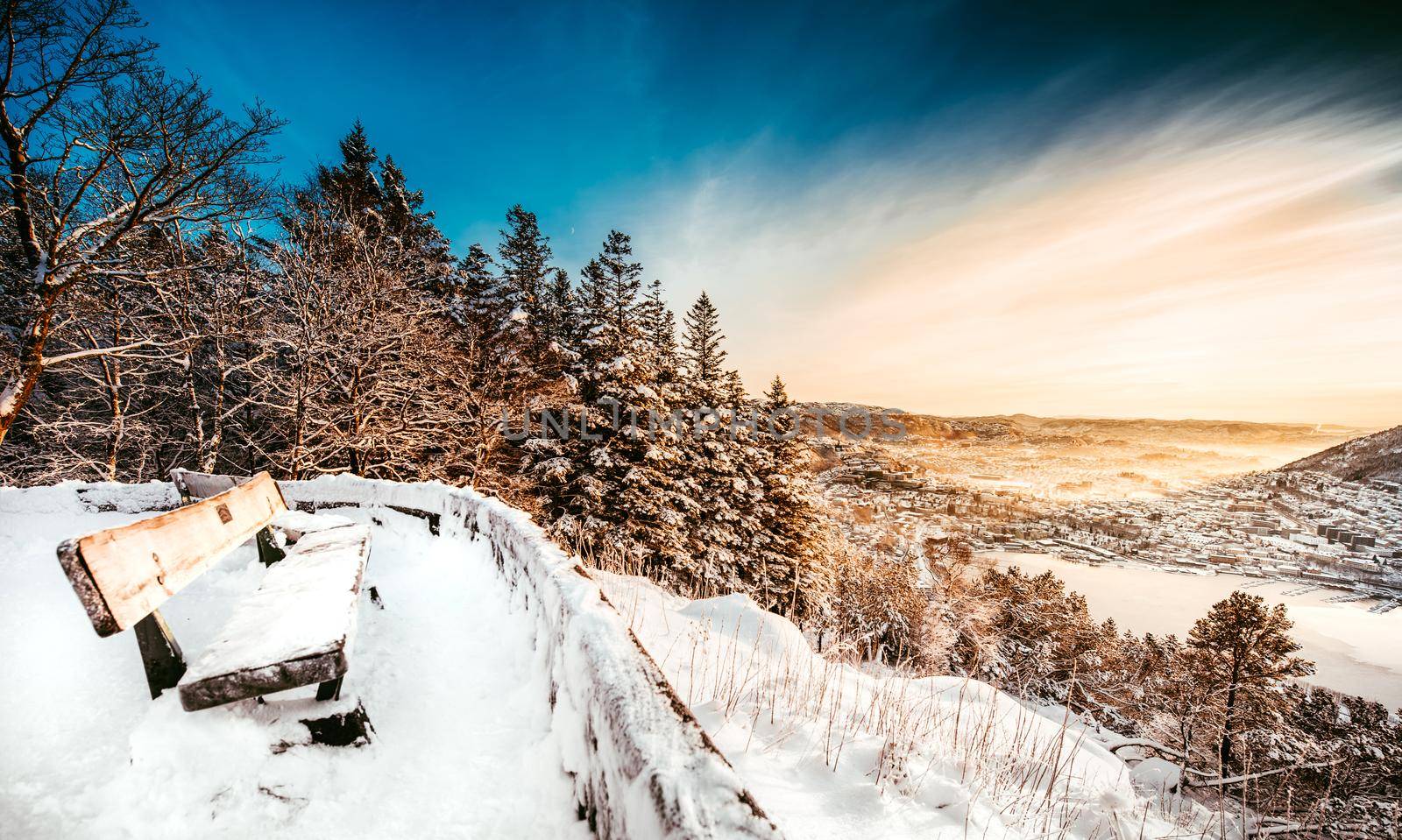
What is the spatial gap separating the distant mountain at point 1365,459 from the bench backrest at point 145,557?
123 m

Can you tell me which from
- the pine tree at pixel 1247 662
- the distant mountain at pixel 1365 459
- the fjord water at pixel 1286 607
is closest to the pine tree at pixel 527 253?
the pine tree at pixel 1247 662

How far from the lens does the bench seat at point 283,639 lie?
163 cm

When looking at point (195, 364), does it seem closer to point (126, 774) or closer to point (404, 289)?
point (404, 289)

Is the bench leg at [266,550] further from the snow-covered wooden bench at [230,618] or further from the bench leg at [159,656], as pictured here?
the bench leg at [159,656]

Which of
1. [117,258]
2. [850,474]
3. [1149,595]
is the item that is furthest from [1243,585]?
[117,258]

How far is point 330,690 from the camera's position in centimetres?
197

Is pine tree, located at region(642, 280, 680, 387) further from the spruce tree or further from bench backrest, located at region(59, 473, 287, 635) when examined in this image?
bench backrest, located at region(59, 473, 287, 635)

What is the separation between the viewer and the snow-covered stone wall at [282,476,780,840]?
1092 mm

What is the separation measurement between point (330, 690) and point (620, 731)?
1.51 meters

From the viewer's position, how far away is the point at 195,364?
1350 cm

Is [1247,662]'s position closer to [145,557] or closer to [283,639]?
[283,639]

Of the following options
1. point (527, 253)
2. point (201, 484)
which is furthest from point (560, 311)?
point (201, 484)

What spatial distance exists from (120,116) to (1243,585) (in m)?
106

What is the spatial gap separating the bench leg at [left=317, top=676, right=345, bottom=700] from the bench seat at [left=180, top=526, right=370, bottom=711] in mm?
239
